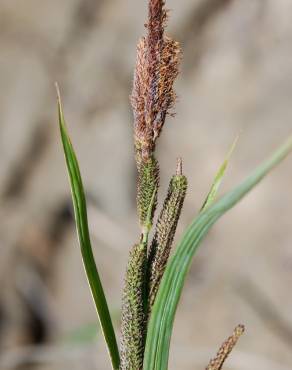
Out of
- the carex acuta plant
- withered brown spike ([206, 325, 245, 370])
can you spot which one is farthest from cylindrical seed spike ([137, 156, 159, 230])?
withered brown spike ([206, 325, 245, 370])

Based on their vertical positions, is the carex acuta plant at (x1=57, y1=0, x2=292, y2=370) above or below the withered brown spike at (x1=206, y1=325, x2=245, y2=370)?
above

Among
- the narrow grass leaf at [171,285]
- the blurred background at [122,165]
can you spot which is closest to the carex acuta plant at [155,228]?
the narrow grass leaf at [171,285]

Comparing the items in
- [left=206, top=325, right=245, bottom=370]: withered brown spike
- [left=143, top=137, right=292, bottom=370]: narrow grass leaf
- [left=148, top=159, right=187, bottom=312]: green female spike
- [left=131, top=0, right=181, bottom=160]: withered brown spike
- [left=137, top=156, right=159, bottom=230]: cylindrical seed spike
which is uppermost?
[left=131, top=0, right=181, bottom=160]: withered brown spike

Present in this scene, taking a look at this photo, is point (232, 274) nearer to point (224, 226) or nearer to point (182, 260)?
point (224, 226)

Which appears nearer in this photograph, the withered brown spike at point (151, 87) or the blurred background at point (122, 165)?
the withered brown spike at point (151, 87)

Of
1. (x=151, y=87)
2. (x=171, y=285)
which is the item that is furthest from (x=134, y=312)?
(x=151, y=87)

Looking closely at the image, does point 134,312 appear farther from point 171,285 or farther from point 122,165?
point 122,165

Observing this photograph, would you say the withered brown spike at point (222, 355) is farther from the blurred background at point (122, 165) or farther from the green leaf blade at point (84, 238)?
the blurred background at point (122, 165)

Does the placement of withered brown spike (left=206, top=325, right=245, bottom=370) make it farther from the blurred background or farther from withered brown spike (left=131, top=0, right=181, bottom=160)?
the blurred background
